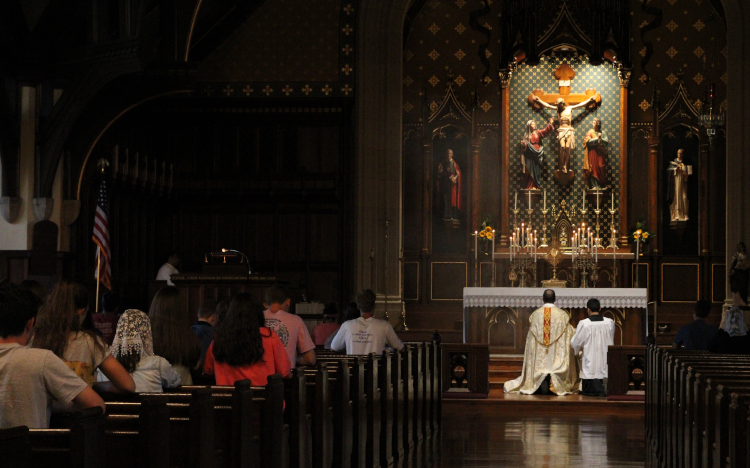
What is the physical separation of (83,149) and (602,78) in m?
9.37

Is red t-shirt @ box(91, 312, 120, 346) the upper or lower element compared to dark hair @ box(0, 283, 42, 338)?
lower

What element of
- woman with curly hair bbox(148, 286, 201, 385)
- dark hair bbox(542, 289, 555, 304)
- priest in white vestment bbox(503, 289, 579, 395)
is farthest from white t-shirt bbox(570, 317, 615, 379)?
woman with curly hair bbox(148, 286, 201, 385)

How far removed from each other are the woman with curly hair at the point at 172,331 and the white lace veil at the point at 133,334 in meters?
0.52

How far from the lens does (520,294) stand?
14.0m

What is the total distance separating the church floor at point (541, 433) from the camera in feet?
27.4

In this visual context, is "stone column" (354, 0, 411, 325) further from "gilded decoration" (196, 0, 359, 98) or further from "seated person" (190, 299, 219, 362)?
"seated person" (190, 299, 219, 362)

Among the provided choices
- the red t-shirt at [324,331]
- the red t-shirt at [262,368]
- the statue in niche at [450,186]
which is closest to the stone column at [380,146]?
the statue in niche at [450,186]

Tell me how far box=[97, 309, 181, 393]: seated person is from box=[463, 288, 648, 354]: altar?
30.4 feet

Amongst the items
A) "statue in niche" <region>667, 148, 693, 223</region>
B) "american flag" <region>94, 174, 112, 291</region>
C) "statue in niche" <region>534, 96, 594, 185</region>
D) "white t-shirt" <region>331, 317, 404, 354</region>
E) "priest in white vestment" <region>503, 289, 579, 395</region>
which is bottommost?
"priest in white vestment" <region>503, 289, 579, 395</region>

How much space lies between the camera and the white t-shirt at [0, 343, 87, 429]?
12.0ft

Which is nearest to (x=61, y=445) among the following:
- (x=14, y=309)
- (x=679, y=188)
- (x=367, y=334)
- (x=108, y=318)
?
(x=14, y=309)

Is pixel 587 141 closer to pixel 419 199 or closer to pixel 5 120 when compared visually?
pixel 419 199

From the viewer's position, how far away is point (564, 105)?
57.7 ft

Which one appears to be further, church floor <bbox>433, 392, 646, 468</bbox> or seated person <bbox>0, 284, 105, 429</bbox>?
church floor <bbox>433, 392, 646, 468</bbox>
